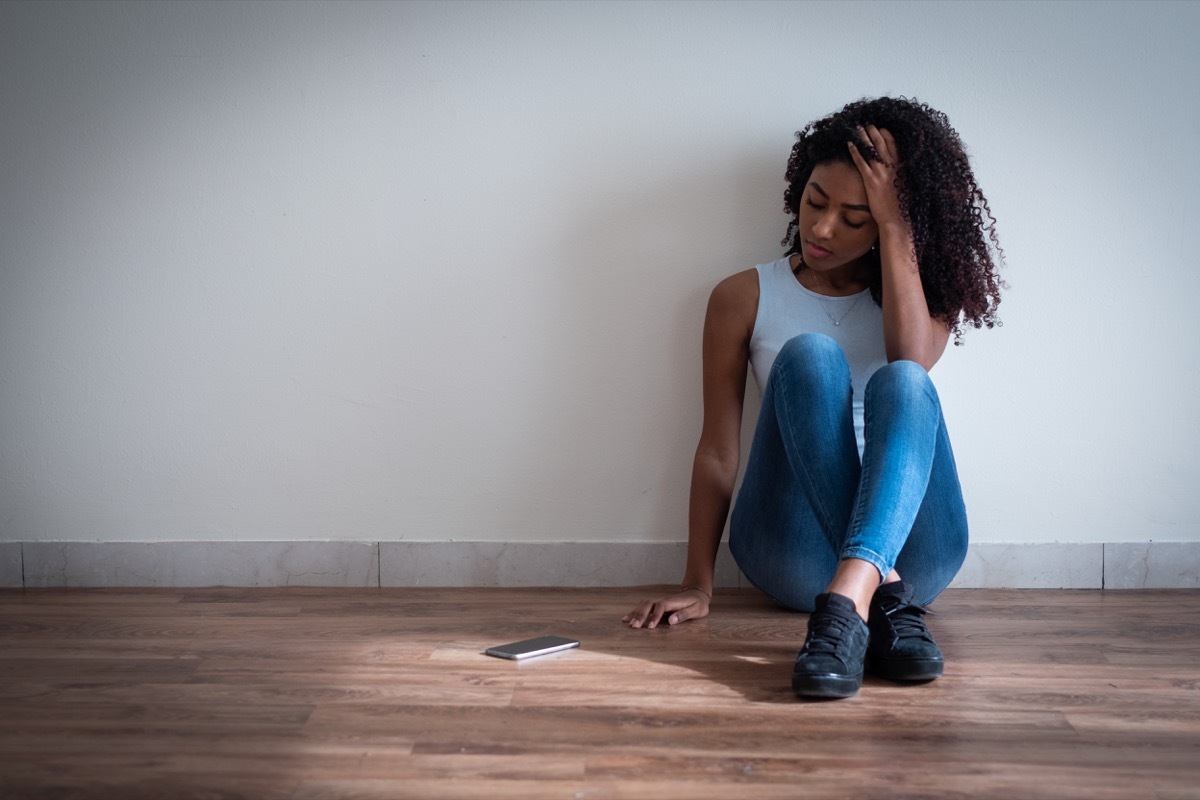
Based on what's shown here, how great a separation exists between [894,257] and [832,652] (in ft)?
2.59

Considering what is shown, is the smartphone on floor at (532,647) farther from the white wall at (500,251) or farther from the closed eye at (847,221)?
the closed eye at (847,221)

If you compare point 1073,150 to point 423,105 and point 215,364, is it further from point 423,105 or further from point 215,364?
point 215,364

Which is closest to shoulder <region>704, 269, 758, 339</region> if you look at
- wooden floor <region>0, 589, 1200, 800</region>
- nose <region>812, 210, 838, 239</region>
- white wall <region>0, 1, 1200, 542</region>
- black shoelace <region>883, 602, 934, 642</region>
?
white wall <region>0, 1, 1200, 542</region>

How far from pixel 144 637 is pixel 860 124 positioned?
1629mm

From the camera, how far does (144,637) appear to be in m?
1.89

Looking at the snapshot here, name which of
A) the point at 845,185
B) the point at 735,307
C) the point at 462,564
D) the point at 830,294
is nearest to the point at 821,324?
the point at 830,294

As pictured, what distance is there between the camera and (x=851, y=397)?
182 cm

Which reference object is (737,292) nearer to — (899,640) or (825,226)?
(825,226)

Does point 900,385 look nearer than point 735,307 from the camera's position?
Yes

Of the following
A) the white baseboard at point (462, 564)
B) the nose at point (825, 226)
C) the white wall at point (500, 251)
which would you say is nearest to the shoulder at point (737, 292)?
the white wall at point (500, 251)

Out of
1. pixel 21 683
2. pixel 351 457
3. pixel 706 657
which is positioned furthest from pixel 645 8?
pixel 21 683

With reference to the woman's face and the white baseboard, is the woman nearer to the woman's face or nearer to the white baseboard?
the woman's face

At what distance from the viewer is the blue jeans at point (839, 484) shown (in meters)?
1.65

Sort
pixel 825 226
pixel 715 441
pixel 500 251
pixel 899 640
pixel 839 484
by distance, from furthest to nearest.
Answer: pixel 500 251
pixel 715 441
pixel 825 226
pixel 839 484
pixel 899 640
